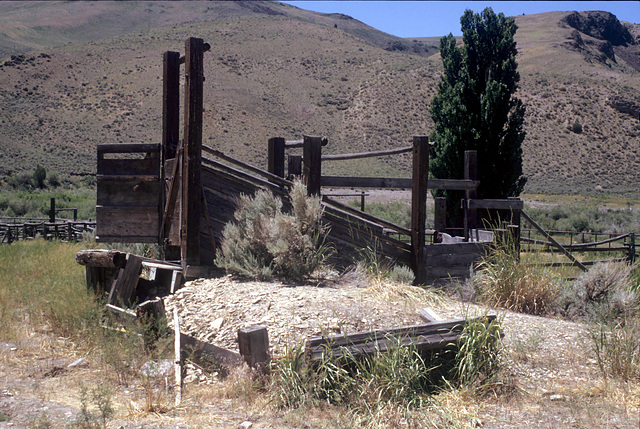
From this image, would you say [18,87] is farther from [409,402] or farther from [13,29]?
[13,29]

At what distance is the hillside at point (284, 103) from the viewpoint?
1716 inches

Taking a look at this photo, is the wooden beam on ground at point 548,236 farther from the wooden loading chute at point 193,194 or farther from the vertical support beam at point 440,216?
the vertical support beam at point 440,216

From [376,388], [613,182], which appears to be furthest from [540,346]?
[613,182]

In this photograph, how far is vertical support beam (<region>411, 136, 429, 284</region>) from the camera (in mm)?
7422

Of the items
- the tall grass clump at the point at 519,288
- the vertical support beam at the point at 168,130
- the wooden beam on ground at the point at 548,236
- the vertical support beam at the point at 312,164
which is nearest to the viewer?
the tall grass clump at the point at 519,288

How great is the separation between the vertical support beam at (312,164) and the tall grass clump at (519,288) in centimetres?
246

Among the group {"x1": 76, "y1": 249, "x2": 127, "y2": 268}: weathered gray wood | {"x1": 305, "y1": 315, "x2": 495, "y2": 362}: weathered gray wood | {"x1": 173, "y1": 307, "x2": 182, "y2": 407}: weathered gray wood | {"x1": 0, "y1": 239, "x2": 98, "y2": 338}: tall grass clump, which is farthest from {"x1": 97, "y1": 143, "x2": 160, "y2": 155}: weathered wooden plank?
{"x1": 305, "y1": 315, "x2": 495, "y2": 362}: weathered gray wood

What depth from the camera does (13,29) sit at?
99.4 meters

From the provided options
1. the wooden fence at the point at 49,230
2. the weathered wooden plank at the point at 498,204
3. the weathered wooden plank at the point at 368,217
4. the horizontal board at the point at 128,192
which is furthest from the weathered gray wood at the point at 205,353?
the wooden fence at the point at 49,230

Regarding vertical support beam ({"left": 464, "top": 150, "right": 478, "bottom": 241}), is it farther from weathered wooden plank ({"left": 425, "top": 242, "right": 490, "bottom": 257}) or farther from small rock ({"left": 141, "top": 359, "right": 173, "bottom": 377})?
small rock ({"left": 141, "top": 359, "right": 173, "bottom": 377})

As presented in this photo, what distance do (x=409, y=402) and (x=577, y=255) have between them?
11.4 metres

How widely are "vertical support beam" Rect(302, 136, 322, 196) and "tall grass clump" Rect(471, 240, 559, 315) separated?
246cm

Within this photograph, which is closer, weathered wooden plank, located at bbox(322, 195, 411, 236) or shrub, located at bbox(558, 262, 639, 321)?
shrub, located at bbox(558, 262, 639, 321)

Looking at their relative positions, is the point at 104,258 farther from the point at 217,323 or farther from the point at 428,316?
the point at 428,316
